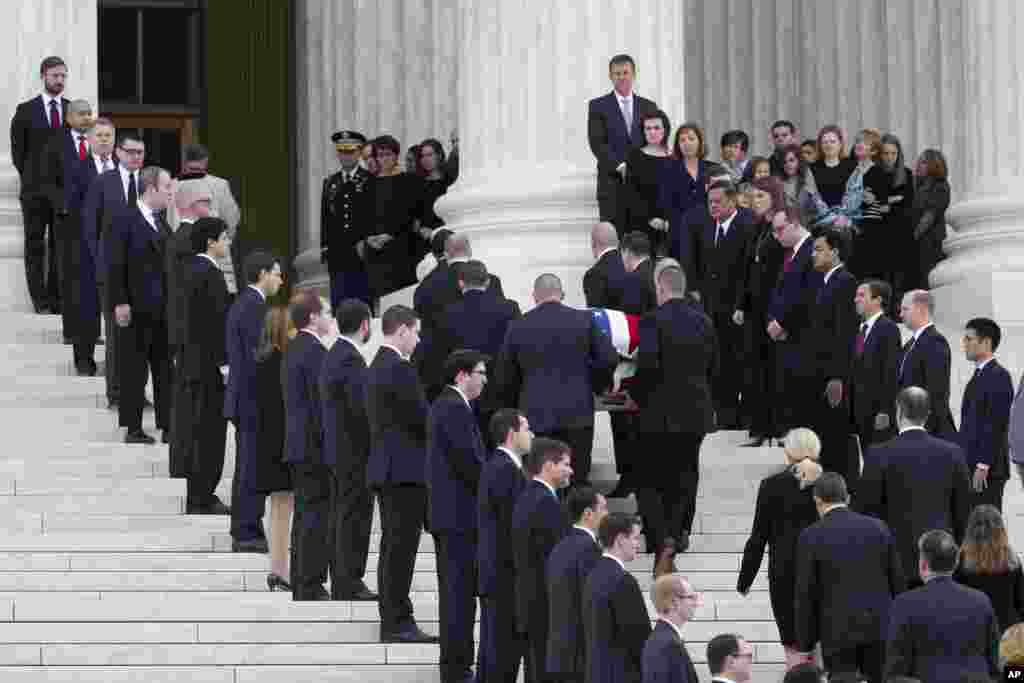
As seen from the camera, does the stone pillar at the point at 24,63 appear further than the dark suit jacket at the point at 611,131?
Yes

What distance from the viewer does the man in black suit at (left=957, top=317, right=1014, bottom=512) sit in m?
20.5

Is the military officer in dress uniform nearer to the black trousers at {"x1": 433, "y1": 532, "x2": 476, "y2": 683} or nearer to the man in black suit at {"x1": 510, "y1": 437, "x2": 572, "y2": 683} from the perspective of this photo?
the black trousers at {"x1": 433, "y1": 532, "x2": 476, "y2": 683}

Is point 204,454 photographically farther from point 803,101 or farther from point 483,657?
point 803,101

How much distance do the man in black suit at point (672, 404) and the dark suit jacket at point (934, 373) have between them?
1.23m

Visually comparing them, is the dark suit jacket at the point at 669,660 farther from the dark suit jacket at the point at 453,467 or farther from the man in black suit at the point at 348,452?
the man in black suit at the point at 348,452

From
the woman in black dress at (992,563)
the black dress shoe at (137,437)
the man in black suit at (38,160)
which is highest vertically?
the man in black suit at (38,160)

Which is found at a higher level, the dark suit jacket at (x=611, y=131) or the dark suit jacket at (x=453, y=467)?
the dark suit jacket at (x=611, y=131)

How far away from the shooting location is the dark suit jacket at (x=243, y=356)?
20.4 m

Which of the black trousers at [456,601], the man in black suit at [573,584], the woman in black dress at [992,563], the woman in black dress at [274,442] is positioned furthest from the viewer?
the woman in black dress at [274,442]

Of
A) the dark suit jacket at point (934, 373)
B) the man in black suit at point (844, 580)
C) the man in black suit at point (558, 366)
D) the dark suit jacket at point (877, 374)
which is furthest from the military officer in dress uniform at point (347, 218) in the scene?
the man in black suit at point (844, 580)

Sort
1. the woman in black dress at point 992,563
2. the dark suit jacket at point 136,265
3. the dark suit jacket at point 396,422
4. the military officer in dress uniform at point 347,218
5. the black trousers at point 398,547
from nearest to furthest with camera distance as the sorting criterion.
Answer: the woman in black dress at point 992,563 < the black trousers at point 398,547 < the dark suit jacket at point 396,422 < the dark suit jacket at point 136,265 < the military officer in dress uniform at point 347,218

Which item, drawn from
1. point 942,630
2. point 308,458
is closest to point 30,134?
Answer: point 308,458

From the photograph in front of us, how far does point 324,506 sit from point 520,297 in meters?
5.03

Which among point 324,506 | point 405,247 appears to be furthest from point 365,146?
point 324,506
